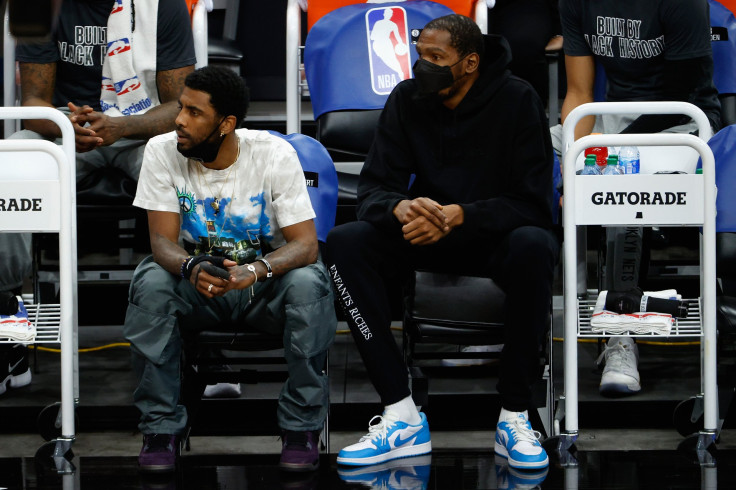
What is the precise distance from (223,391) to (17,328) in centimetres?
77

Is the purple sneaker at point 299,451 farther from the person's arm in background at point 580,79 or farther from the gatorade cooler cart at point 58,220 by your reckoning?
the person's arm in background at point 580,79

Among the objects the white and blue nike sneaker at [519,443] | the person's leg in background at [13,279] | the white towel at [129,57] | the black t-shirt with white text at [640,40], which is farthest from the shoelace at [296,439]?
the black t-shirt with white text at [640,40]

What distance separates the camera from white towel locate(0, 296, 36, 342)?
3141 mm

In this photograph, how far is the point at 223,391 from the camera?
12.0ft

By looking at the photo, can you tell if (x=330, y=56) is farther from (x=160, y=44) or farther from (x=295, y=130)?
(x=160, y=44)

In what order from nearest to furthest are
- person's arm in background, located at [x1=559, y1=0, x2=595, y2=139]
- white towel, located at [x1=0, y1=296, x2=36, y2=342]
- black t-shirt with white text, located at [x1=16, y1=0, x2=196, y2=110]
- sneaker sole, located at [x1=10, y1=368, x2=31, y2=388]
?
white towel, located at [x1=0, y1=296, x2=36, y2=342]
sneaker sole, located at [x1=10, y1=368, x2=31, y2=388]
black t-shirt with white text, located at [x1=16, y1=0, x2=196, y2=110]
person's arm in background, located at [x1=559, y1=0, x2=595, y2=139]

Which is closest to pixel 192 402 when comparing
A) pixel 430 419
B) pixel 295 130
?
pixel 430 419

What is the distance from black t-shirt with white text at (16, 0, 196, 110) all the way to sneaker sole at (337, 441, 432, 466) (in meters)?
1.74

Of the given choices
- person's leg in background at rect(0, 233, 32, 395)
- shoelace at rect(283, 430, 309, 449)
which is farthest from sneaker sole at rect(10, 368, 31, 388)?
shoelace at rect(283, 430, 309, 449)

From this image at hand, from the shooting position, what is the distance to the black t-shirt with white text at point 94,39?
4.04m

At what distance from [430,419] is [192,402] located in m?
0.80

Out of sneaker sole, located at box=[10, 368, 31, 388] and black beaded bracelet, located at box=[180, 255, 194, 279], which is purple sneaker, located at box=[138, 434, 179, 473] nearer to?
black beaded bracelet, located at box=[180, 255, 194, 279]

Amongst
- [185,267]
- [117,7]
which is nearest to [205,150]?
[185,267]

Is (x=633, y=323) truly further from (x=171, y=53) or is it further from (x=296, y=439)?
(x=171, y=53)
